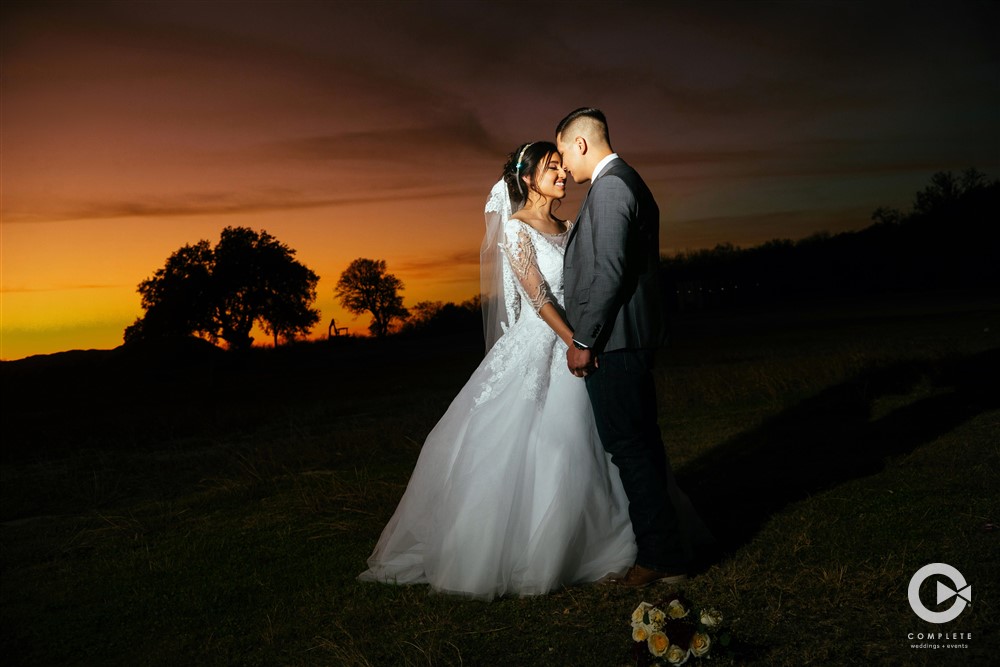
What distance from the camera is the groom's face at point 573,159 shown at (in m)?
4.70

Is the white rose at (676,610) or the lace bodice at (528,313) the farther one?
the lace bodice at (528,313)

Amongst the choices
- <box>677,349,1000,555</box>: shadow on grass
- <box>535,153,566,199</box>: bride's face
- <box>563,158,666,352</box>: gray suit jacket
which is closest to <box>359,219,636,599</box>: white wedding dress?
<box>535,153,566,199</box>: bride's face

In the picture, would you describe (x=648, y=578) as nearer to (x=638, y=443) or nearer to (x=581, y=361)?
(x=638, y=443)

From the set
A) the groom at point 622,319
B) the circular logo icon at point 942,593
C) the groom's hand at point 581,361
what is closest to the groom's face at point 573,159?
the groom at point 622,319

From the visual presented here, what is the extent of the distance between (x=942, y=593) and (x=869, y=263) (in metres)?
55.6

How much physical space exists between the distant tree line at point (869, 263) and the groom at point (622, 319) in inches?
1946

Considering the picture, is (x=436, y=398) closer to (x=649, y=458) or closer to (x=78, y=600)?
(x=78, y=600)

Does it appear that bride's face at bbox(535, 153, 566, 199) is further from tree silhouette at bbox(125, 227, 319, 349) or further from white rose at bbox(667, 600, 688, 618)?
tree silhouette at bbox(125, 227, 319, 349)

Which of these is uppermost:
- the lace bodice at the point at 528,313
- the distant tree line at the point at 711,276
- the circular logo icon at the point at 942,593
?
the distant tree line at the point at 711,276

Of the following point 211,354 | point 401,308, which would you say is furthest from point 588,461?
point 401,308

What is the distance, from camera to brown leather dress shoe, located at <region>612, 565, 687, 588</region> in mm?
4777

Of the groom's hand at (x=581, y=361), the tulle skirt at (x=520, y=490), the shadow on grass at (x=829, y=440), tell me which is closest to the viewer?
the groom's hand at (x=581, y=361)

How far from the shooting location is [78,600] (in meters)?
6.08

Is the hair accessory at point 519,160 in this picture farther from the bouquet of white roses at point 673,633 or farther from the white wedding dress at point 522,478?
the bouquet of white roses at point 673,633
